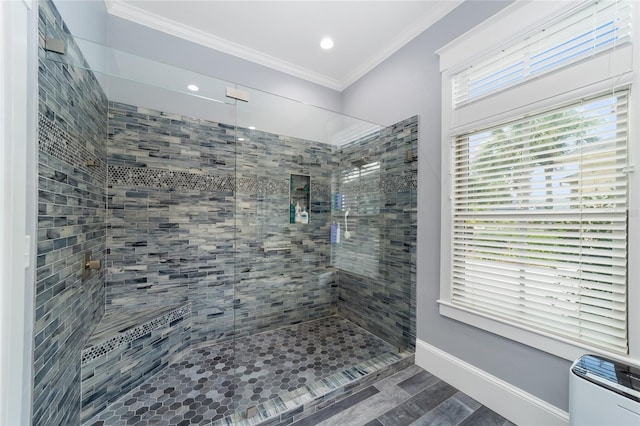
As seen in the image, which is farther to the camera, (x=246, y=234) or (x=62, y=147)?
(x=246, y=234)

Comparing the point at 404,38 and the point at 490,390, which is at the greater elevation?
the point at 404,38

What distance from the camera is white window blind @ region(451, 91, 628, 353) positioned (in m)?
1.13

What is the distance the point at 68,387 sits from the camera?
123cm

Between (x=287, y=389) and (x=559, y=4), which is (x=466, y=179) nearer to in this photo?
(x=559, y=4)

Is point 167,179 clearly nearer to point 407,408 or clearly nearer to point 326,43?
point 326,43

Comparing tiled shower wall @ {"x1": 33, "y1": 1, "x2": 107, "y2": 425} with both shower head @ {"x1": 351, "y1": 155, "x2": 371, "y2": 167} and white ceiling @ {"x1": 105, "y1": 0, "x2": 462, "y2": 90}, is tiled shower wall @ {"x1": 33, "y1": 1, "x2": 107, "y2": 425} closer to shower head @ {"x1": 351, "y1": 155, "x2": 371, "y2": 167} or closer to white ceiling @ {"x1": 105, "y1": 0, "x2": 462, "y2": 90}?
white ceiling @ {"x1": 105, "y1": 0, "x2": 462, "y2": 90}

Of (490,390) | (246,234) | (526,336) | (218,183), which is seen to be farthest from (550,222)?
(218,183)

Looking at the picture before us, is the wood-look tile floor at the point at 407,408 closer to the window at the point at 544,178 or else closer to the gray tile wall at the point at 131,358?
the window at the point at 544,178

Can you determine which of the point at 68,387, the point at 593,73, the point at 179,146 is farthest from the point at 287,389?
the point at 593,73

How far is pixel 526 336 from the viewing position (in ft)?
4.52

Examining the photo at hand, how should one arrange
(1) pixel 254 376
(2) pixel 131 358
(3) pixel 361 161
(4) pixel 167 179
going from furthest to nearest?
1. (3) pixel 361 161
2. (4) pixel 167 179
3. (1) pixel 254 376
4. (2) pixel 131 358

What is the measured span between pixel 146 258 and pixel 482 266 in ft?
8.43

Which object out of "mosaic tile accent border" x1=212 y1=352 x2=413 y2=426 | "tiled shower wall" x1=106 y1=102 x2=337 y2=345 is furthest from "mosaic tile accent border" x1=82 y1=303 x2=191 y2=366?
"mosaic tile accent border" x1=212 y1=352 x2=413 y2=426

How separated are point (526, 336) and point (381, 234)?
122 centimetres
